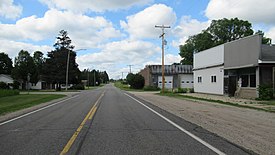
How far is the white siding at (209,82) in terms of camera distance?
3572 centimetres

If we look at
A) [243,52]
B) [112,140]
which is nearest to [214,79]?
[243,52]

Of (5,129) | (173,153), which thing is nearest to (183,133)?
(173,153)

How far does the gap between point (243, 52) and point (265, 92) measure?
551 centimetres

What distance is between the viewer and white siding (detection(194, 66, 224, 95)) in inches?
1406

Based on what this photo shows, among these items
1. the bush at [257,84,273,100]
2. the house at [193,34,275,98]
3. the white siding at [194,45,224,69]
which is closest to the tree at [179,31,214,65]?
the white siding at [194,45,224,69]

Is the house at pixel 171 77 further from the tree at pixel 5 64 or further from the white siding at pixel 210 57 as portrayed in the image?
the tree at pixel 5 64

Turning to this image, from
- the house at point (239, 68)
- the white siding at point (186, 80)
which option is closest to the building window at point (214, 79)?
the house at point (239, 68)

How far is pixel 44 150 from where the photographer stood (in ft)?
22.4

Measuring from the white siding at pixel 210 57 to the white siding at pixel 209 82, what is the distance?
2.70 feet

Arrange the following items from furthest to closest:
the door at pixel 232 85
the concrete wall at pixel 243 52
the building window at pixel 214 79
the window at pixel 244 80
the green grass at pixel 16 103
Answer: the building window at pixel 214 79 < the door at pixel 232 85 < the window at pixel 244 80 < the concrete wall at pixel 243 52 < the green grass at pixel 16 103

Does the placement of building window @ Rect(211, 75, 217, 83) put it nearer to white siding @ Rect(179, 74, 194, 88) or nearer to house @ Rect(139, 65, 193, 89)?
house @ Rect(139, 65, 193, 89)

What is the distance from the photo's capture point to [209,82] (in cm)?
3959

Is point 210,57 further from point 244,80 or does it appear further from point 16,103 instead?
point 16,103

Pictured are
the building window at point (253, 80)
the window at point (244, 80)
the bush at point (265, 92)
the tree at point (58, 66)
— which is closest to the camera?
the bush at point (265, 92)
